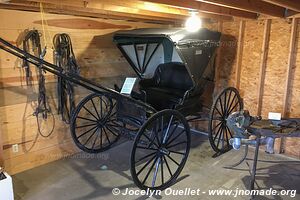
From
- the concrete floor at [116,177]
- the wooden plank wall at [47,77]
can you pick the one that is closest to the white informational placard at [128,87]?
the wooden plank wall at [47,77]

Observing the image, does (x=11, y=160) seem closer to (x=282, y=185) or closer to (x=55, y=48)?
(x=55, y=48)

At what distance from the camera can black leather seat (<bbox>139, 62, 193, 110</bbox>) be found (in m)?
3.54

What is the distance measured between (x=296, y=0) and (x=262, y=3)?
1.13 ft

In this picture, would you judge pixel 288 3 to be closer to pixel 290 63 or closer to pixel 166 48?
pixel 290 63

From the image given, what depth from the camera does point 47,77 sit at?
10.8 feet

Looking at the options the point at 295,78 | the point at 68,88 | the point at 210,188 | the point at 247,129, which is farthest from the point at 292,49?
the point at 68,88

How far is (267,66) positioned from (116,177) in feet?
8.31

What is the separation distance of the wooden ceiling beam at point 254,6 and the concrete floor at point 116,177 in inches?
74.8

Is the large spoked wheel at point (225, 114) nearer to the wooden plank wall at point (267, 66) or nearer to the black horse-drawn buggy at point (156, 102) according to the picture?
the black horse-drawn buggy at point (156, 102)

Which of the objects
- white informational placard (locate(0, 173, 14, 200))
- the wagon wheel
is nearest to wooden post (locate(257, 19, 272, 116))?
the wagon wheel

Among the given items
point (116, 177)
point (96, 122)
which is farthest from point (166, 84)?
point (116, 177)

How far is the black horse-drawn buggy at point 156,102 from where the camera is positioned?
9.23 feet

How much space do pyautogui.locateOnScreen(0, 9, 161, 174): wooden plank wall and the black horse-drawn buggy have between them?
210 mm

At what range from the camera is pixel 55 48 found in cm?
326
